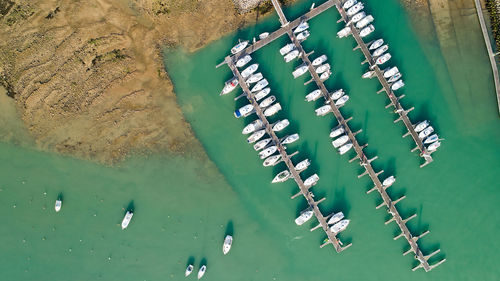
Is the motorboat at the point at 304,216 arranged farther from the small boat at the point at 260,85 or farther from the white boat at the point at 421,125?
the white boat at the point at 421,125

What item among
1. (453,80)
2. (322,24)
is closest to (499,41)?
(453,80)

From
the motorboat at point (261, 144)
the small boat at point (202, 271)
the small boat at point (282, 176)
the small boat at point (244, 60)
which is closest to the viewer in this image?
the small boat at point (244, 60)

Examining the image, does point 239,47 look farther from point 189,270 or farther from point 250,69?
point 189,270

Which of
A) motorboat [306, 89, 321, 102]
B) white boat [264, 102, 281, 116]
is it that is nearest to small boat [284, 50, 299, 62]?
motorboat [306, 89, 321, 102]

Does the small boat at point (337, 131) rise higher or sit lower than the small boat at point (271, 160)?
lower

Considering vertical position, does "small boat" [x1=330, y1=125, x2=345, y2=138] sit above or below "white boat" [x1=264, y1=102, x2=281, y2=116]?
below

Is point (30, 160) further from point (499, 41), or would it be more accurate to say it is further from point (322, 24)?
point (499, 41)

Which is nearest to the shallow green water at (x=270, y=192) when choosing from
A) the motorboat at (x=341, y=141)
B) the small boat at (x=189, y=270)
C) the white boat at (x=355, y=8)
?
the small boat at (x=189, y=270)

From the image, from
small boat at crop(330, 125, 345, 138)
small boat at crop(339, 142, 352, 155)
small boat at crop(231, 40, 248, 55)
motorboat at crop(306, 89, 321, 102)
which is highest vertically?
small boat at crop(231, 40, 248, 55)

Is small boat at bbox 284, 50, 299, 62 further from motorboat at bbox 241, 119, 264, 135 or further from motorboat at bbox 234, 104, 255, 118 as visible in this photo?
motorboat at bbox 241, 119, 264, 135
